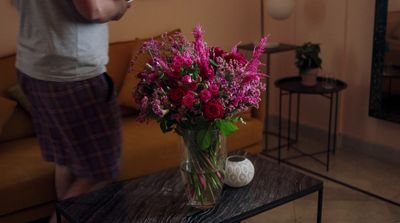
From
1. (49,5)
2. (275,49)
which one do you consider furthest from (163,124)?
(275,49)

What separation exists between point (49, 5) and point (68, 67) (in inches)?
8.6

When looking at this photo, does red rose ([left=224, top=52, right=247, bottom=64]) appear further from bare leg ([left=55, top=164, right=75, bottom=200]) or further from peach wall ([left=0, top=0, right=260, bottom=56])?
peach wall ([left=0, top=0, right=260, bottom=56])

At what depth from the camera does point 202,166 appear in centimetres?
153

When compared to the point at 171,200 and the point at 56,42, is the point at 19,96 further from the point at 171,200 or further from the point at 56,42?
the point at 171,200

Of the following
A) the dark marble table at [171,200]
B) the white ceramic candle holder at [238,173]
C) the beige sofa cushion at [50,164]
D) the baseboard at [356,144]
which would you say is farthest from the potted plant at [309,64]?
the white ceramic candle holder at [238,173]

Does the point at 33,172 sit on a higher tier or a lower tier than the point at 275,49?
lower

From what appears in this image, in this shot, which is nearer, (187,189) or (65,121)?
(187,189)

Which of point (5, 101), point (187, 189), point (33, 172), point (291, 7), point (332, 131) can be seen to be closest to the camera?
point (187, 189)

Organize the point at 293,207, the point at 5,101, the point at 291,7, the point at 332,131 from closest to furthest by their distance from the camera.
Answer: the point at 5,101, the point at 293,207, the point at 291,7, the point at 332,131

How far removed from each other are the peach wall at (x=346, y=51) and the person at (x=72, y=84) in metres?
1.86

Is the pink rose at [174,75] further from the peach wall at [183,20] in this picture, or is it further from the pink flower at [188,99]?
the peach wall at [183,20]

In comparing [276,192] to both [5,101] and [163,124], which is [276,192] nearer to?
[163,124]

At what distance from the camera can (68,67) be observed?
1.71 metres

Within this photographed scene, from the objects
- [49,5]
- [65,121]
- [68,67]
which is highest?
[49,5]
